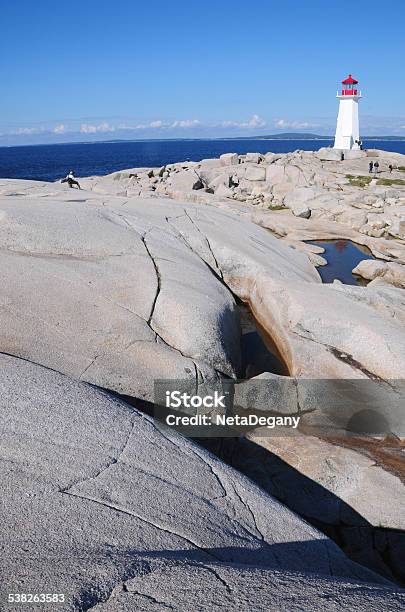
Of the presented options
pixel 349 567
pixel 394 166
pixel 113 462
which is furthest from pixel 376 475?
pixel 394 166

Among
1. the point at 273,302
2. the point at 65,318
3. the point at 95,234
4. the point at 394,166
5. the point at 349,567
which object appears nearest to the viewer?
the point at 349,567

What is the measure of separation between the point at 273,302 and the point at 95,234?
4.44m

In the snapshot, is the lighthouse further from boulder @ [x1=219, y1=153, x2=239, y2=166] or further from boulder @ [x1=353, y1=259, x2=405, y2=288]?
boulder @ [x1=353, y1=259, x2=405, y2=288]

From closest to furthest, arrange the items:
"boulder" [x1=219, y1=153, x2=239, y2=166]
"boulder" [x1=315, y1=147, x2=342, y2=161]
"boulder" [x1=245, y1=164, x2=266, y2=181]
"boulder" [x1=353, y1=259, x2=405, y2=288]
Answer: "boulder" [x1=353, y1=259, x2=405, y2=288] < "boulder" [x1=245, y1=164, x2=266, y2=181] < "boulder" [x1=219, y1=153, x2=239, y2=166] < "boulder" [x1=315, y1=147, x2=342, y2=161]

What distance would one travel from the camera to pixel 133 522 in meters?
4.59

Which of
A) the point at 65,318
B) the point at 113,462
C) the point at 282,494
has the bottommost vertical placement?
the point at 282,494

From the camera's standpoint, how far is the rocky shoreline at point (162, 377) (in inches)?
161

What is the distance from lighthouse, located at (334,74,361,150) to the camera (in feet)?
204

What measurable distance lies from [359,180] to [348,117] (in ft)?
88.5

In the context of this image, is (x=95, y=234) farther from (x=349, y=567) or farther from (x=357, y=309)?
(x=349, y=567)

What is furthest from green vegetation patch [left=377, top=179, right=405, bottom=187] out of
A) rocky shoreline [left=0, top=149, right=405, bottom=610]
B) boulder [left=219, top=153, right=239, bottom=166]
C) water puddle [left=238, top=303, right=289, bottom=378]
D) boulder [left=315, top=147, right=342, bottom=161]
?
water puddle [left=238, top=303, right=289, bottom=378]

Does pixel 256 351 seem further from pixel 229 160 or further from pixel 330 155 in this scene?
pixel 330 155

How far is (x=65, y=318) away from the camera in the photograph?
27.8 ft

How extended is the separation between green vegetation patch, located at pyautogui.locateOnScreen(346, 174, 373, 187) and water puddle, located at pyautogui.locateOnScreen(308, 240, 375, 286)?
16400mm
